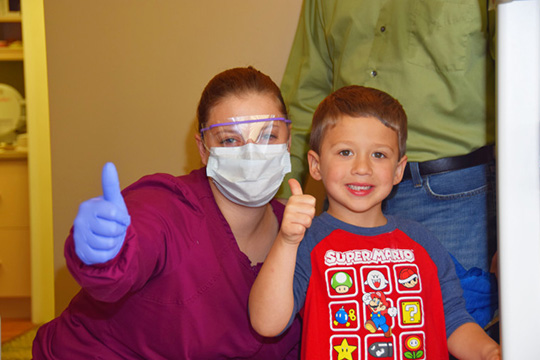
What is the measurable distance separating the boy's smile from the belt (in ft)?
0.88

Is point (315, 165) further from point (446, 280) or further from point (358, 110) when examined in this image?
point (446, 280)

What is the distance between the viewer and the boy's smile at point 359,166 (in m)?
1.43

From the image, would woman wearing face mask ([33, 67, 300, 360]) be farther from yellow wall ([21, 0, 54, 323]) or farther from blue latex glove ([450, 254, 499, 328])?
yellow wall ([21, 0, 54, 323])

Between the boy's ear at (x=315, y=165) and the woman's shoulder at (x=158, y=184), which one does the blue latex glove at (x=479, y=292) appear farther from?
the woman's shoulder at (x=158, y=184)

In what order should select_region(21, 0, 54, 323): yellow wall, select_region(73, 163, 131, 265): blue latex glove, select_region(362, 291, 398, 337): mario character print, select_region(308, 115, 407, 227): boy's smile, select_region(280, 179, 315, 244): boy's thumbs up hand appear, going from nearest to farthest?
select_region(73, 163, 131, 265): blue latex glove
select_region(280, 179, 315, 244): boy's thumbs up hand
select_region(362, 291, 398, 337): mario character print
select_region(308, 115, 407, 227): boy's smile
select_region(21, 0, 54, 323): yellow wall

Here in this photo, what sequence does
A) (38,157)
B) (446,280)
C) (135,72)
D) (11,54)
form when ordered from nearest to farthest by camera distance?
(446,280), (135,72), (38,157), (11,54)

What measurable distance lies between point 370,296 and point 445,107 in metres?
0.70

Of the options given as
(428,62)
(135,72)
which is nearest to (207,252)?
(428,62)

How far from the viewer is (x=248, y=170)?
1.54 metres

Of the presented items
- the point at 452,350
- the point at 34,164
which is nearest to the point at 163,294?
the point at 452,350

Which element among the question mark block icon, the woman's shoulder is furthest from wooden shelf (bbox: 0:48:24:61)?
the question mark block icon

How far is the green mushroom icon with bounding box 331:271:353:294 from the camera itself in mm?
1339

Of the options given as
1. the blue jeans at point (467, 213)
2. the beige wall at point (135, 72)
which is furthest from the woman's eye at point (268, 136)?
the beige wall at point (135, 72)

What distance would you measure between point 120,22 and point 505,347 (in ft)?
6.84
